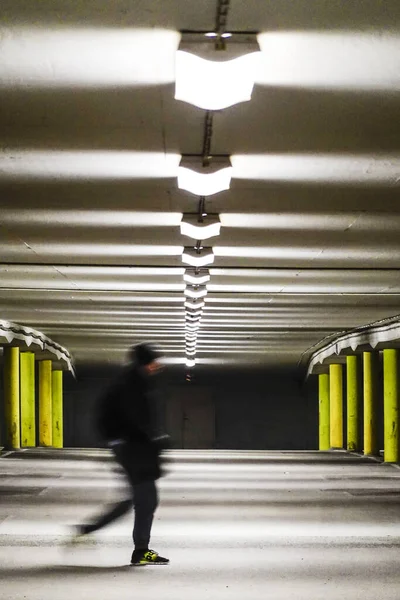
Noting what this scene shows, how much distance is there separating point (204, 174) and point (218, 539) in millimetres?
4073

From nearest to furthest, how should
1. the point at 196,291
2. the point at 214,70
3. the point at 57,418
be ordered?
1. the point at 214,70
2. the point at 196,291
3. the point at 57,418

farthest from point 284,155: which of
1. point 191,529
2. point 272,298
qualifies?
point 272,298

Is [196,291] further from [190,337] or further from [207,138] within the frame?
[190,337]

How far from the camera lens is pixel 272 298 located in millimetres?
19672

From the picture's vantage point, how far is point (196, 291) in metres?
18.2

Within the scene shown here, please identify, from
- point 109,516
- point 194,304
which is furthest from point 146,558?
point 194,304

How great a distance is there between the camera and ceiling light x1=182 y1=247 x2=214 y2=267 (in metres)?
14.0

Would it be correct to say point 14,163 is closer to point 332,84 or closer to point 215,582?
point 332,84

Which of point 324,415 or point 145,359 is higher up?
point 145,359

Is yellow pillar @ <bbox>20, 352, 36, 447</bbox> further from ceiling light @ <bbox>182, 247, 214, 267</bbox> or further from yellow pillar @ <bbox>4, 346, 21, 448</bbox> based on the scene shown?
ceiling light @ <bbox>182, 247, 214, 267</bbox>

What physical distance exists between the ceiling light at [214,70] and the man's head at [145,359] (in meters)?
2.68

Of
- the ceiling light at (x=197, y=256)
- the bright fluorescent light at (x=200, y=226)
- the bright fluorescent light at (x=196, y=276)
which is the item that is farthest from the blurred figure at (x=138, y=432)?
the bright fluorescent light at (x=196, y=276)

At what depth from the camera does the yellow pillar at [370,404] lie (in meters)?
29.1

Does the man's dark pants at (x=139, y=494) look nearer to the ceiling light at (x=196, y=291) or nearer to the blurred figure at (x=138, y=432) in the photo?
the blurred figure at (x=138, y=432)
